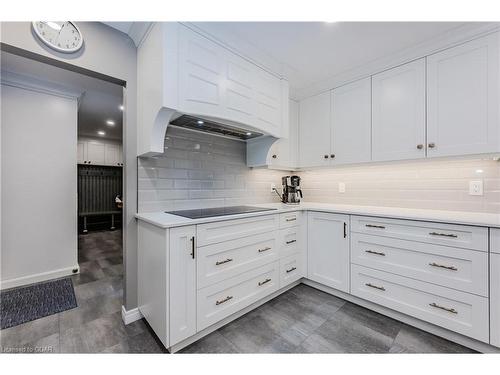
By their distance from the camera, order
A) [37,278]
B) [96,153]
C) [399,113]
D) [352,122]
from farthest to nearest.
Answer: [96,153] → [37,278] → [352,122] → [399,113]

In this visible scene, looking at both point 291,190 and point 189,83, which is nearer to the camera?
point 189,83

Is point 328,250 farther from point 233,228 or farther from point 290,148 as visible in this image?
point 290,148

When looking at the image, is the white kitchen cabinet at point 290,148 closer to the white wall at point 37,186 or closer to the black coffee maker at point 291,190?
the black coffee maker at point 291,190

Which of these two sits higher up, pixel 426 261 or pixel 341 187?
pixel 341 187

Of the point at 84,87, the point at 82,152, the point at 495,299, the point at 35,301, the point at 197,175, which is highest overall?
the point at 84,87

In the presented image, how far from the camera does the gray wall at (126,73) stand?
1.48 meters

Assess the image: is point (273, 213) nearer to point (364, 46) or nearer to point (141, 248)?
point (141, 248)

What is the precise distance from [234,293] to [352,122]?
2.07 m

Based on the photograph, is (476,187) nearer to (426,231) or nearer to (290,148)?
(426,231)

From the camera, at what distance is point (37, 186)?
2.56 meters

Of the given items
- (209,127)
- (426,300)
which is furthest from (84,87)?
(426,300)

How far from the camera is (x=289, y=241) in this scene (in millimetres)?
2143

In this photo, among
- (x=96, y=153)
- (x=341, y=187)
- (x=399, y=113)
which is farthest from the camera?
(x=96, y=153)

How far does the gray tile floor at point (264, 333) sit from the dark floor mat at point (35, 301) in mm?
111
